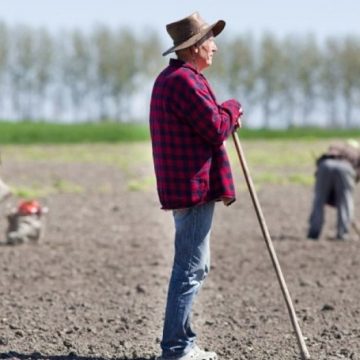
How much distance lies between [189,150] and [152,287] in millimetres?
3958

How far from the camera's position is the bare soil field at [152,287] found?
6.95 meters

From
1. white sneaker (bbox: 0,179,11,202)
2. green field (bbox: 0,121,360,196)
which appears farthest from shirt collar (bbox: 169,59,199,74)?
green field (bbox: 0,121,360,196)

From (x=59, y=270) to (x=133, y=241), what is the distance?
2.72 meters

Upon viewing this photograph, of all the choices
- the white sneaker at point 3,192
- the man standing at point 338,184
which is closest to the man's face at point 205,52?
the white sneaker at point 3,192

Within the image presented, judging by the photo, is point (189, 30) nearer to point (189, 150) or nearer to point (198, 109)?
point (198, 109)

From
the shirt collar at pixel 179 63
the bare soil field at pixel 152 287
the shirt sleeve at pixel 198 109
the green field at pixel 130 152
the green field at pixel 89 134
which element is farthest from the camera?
the green field at pixel 89 134

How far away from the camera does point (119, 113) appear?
86.4m

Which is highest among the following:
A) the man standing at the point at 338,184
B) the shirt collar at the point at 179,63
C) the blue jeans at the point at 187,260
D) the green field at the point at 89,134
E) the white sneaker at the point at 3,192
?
the shirt collar at the point at 179,63

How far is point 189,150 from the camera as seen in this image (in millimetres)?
5871

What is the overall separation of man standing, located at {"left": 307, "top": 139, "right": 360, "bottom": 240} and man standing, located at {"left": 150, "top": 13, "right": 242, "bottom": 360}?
799cm

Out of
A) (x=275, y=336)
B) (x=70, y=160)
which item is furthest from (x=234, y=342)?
(x=70, y=160)

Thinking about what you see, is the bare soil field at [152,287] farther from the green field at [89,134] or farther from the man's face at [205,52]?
the green field at [89,134]

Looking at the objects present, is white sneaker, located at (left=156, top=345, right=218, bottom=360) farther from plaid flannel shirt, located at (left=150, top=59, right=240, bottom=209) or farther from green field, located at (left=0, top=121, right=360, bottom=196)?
green field, located at (left=0, top=121, right=360, bottom=196)

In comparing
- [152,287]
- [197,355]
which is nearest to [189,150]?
[197,355]
